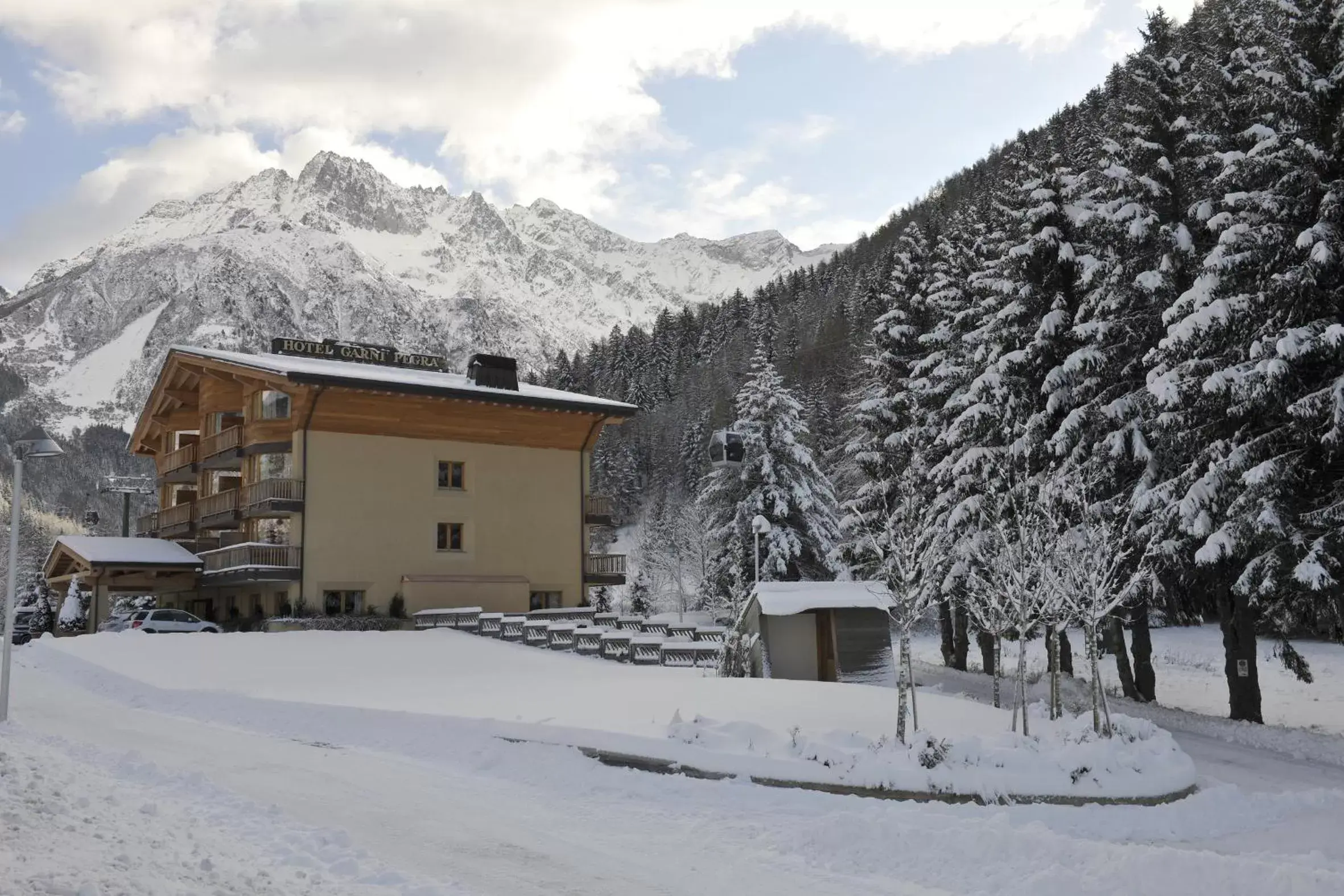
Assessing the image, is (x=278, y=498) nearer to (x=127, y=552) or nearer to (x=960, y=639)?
(x=127, y=552)

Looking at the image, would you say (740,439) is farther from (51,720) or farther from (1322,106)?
(51,720)

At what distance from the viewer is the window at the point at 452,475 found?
1670 inches

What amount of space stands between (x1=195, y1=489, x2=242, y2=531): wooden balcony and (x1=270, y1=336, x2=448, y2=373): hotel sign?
22.3 ft

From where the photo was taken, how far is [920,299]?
40781 millimetres

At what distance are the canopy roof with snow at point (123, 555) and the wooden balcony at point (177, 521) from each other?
162cm

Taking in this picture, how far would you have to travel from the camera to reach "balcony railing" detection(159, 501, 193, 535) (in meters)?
47.8

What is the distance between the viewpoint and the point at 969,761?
14094 mm

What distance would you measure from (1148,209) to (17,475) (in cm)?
2368

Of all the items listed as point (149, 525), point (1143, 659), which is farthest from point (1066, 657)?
point (149, 525)

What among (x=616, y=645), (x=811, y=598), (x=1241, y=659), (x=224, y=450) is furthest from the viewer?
(x=224, y=450)

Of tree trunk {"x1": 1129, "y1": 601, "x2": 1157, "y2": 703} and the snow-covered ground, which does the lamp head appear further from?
the snow-covered ground

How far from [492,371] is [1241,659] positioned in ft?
96.3

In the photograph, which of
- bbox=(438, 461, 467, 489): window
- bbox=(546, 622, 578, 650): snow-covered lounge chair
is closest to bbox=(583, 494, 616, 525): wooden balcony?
bbox=(438, 461, 467, 489): window

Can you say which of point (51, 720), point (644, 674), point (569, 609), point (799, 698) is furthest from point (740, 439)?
point (51, 720)
